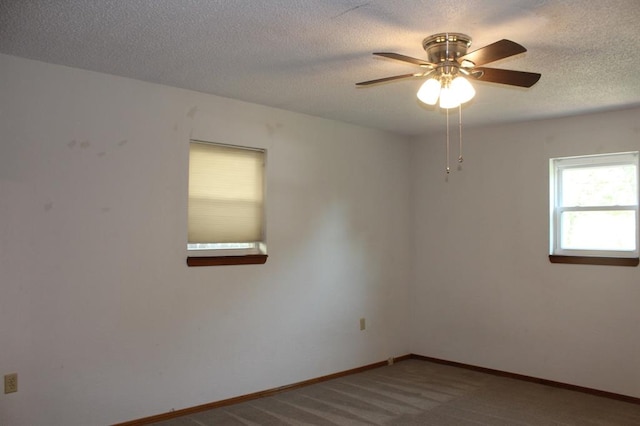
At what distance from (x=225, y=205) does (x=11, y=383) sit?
1.86m

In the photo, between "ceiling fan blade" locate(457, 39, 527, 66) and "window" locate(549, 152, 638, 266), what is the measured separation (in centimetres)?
251

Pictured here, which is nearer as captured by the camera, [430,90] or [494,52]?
[494,52]

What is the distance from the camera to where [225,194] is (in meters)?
4.21

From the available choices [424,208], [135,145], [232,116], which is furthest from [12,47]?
[424,208]

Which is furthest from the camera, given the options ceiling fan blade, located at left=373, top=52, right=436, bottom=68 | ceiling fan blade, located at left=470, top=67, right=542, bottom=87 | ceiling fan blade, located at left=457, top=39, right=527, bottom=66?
ceiling fan blade, located at left=470, top=67, right=542, bottom=87

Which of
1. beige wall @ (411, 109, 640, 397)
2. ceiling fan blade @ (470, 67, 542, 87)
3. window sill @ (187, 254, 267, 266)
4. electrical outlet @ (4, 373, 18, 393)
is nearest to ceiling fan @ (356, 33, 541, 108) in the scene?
ceiling fan blade @ (470, 67, 542, 87)

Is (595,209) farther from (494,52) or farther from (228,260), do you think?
(228,260)

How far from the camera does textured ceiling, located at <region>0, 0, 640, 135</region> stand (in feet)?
8.15

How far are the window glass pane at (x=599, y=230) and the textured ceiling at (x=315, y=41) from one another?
100cm

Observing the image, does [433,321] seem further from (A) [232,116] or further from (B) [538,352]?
(A) [232,116]

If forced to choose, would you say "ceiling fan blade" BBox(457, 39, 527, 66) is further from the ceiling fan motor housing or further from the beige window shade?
the beige window shade

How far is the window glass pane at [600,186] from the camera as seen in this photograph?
14.6ft

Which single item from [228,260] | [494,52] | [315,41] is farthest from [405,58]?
[228,260]

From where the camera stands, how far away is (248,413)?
152 inches
